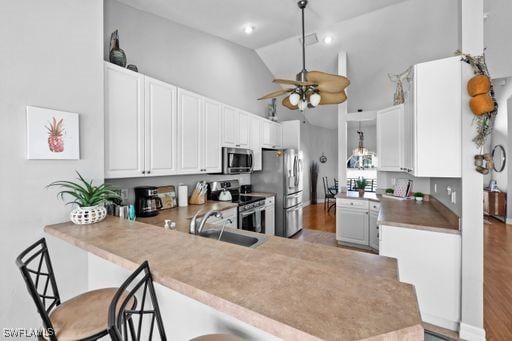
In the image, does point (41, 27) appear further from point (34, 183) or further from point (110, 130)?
point (34, 183)

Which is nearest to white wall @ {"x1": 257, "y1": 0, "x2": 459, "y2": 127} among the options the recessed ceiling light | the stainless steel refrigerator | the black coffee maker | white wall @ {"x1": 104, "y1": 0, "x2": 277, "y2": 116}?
white wall @ {"x1": 104, "y1": 0, "x2": 277, "y2": 116}

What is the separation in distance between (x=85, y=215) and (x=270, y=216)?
3074mm

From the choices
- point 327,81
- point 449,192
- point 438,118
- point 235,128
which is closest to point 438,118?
point 438,118

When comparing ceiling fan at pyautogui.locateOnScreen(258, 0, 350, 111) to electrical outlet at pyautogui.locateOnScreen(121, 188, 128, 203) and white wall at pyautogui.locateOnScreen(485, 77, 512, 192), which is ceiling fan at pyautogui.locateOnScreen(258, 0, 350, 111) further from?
white wall at pyautogui.locateOnScreen(485, 77, 512, 192)

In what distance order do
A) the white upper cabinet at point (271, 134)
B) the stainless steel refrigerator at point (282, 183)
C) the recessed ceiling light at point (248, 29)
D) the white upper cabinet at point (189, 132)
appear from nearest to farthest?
the white upper cabinet at point (189, 132) < the recessed ceiling light at point (248, 29) < the stainless steel refrigerator at point (282, 183) < the white upper cabinet at point (271, 134)

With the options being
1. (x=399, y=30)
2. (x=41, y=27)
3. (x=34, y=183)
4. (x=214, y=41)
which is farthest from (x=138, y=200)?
(x=399, y=30)

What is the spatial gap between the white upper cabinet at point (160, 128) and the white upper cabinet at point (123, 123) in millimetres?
74

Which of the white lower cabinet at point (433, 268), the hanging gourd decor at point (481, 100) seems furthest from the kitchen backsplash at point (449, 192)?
the hanging gourd decor at point (481, 100)

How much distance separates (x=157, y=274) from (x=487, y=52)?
5.54 m

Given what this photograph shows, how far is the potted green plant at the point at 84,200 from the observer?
5.54 ft

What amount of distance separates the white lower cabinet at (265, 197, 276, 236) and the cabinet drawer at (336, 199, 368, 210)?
1.20 meters

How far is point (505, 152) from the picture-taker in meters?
5.68

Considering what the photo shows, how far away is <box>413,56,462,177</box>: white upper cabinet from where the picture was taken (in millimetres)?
2113

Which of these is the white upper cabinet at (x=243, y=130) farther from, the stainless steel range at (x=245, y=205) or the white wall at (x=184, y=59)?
the stainless steel range at (x=245, y=205)
